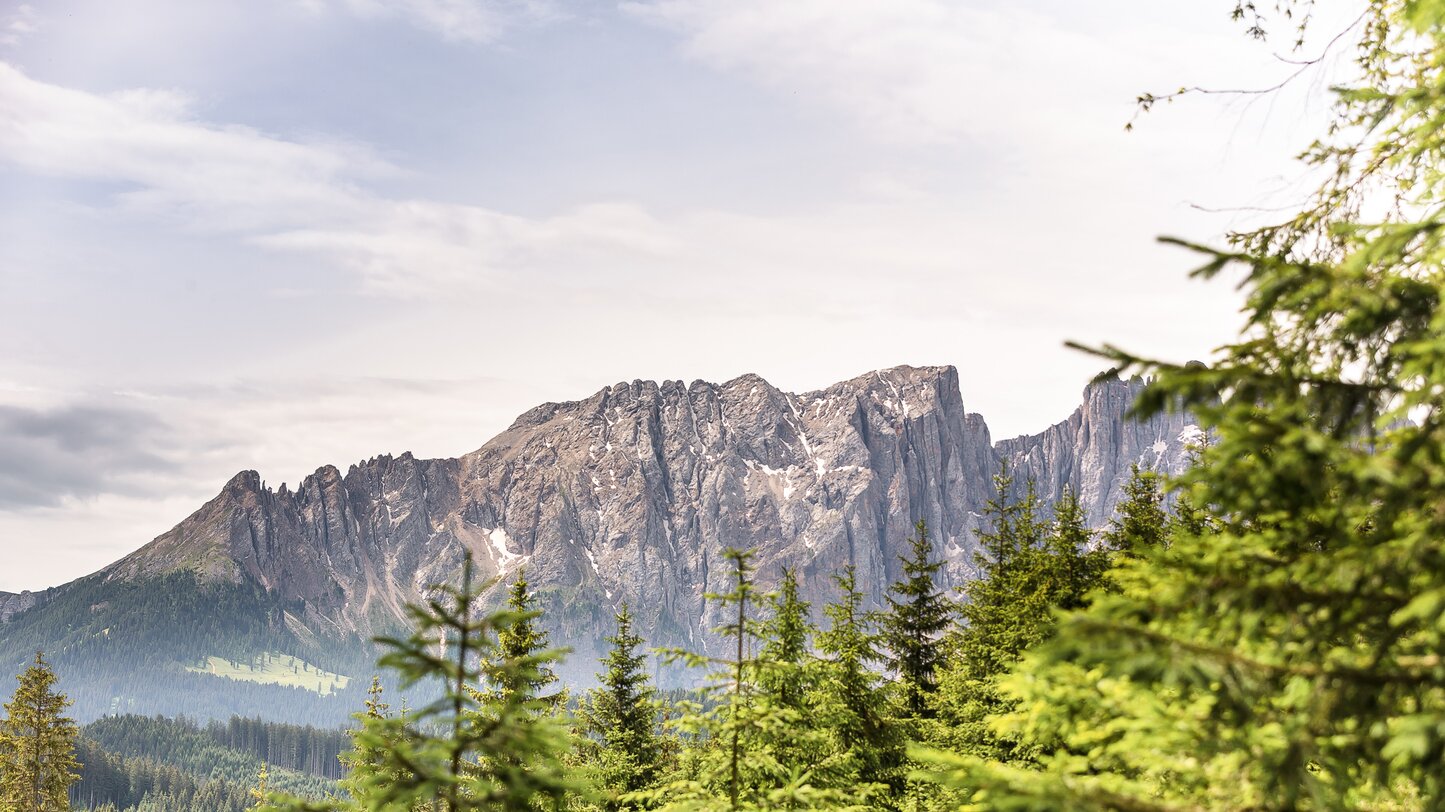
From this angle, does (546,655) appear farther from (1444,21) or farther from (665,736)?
(665,736)

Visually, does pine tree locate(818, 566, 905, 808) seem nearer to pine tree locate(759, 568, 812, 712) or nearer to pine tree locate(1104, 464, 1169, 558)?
pine tree locate(759, 568, 812, 712)

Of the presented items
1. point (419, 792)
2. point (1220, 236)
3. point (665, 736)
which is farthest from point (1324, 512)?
point (665, 736)

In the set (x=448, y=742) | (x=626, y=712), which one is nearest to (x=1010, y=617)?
(x=626, y=712)

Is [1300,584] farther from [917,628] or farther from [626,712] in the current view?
[626,712]

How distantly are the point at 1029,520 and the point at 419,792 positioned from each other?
24357mm

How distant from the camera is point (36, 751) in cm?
4459

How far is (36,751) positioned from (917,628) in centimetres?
4086

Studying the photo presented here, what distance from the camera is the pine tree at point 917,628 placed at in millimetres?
29172

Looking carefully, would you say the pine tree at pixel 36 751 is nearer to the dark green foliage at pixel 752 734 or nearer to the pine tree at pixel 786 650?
the pine tree at pixel 786 650

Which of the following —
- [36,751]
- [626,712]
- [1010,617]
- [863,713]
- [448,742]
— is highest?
[1010,617]

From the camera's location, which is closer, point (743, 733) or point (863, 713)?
point (743, 733)

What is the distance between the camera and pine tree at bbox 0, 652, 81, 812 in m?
43.6

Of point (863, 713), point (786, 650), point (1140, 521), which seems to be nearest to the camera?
point (786, 650)

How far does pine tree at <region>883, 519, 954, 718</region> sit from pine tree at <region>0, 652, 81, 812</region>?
37916 mm
